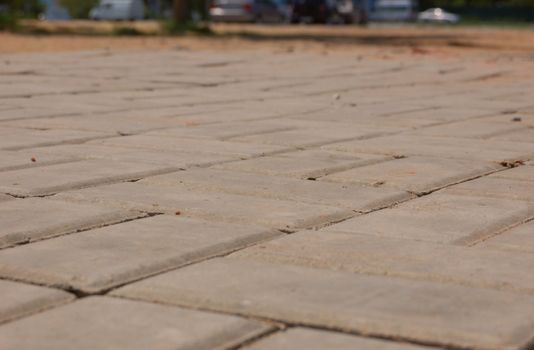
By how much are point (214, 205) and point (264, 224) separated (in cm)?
38

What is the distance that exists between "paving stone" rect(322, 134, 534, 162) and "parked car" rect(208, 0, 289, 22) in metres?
31.6

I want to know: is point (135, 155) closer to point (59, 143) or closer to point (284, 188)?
point (59, 143)

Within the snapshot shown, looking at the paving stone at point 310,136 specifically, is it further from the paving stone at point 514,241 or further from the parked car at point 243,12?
the parked car at point 243,12

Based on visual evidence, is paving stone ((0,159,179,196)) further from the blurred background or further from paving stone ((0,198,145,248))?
the blurred background

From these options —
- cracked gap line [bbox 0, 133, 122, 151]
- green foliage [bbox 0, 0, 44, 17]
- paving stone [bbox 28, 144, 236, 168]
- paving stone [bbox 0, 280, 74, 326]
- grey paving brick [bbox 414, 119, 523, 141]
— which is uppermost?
paving stone [bbox 0, 280, 74, 326]

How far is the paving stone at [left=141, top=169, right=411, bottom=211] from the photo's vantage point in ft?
14.7

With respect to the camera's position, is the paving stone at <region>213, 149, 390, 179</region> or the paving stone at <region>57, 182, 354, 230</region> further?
the paving stone at <region>213, 149, 390, 179</region>

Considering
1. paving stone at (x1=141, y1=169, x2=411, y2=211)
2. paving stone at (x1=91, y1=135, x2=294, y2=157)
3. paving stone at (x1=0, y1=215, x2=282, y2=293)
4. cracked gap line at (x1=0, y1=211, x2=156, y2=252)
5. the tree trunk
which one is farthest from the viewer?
the tree trunk

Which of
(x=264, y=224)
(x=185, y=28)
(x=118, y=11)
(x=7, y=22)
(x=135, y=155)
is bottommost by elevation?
(x=118, y=11)

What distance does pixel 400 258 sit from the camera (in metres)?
3.53

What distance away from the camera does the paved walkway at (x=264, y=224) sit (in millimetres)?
2807

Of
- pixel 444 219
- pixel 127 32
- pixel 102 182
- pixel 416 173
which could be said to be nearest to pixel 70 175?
pixel 102 182

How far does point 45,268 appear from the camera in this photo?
3.31 meters

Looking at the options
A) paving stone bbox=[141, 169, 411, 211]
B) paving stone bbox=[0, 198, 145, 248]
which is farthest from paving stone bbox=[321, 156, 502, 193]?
paving stone bbox=[0, 198, 145, 248]
